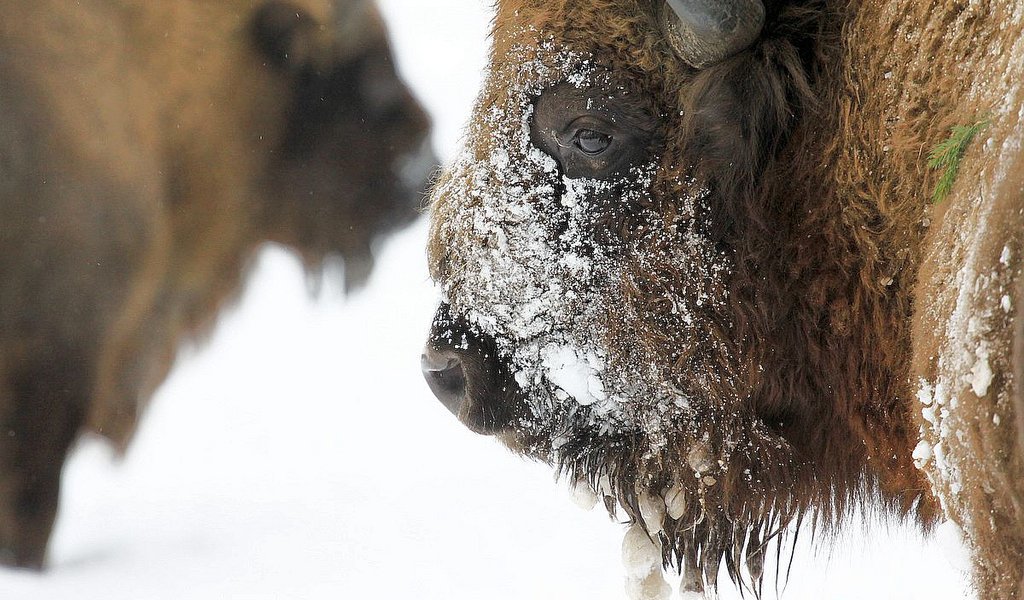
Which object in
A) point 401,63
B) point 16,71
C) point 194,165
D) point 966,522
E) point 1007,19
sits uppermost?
point 401,63

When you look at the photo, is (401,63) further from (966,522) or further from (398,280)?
(966,522)

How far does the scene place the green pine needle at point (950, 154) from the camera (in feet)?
3.39

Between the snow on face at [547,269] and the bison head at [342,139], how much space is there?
7.49ft

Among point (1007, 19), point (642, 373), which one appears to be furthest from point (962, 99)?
point (642, 373)

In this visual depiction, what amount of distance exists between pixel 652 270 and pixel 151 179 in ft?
7.94

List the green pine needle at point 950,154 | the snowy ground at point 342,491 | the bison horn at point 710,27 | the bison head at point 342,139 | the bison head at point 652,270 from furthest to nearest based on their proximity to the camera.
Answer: the bison head at point 342,139 < the snowy ground at point 342,491 < the bison head at point 652,270 < the bison horn at point 710,27 < the green pine needle at point 950,154

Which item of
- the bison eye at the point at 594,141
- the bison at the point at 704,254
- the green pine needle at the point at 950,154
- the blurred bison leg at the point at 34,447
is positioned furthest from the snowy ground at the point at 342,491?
the green pine needle at the point at 950,154

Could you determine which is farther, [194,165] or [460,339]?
[194,165]

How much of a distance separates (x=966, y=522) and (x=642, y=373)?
589 mm

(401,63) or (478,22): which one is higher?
(478,22)

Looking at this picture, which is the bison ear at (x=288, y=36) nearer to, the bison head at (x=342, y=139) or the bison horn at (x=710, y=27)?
the bison head at (x=342, y=139)

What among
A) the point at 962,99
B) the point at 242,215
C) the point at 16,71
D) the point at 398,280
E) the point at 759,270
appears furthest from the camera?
the point at 398,280

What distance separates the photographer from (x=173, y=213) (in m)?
3.53

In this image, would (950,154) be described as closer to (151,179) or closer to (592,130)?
(592,130)
